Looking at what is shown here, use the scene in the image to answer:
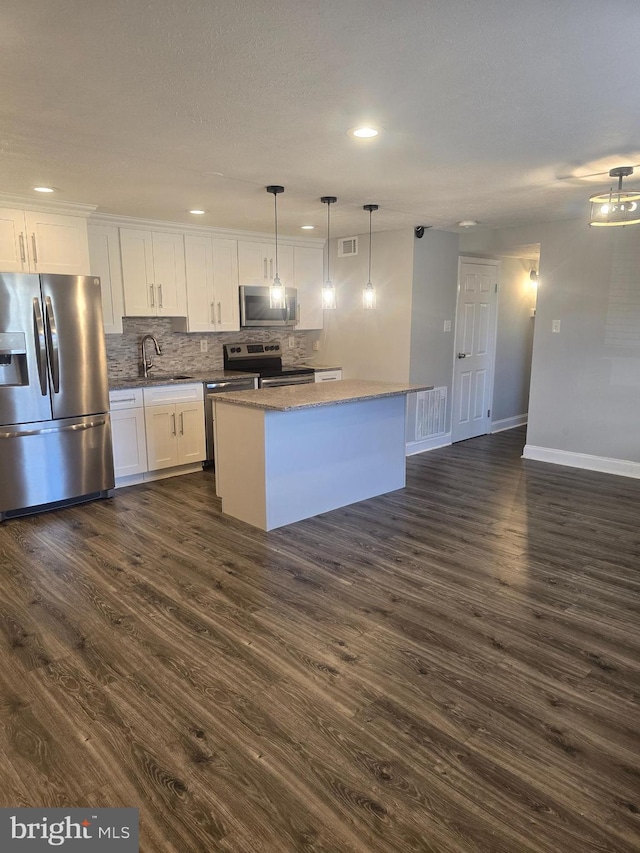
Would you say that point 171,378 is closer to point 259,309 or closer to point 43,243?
point 259,309

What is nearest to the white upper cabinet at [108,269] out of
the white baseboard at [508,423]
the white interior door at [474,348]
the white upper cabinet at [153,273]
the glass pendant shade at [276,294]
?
the white upper cabinet at [153,273]

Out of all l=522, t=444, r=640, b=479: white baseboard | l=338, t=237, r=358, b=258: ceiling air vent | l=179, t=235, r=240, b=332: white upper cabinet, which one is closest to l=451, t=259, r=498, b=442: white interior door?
l=522, t=444, r=640, b=479: white baseboard

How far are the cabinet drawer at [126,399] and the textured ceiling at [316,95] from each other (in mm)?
1570

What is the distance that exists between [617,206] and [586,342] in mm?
2058

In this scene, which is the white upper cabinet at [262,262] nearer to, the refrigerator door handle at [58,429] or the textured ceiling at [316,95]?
the textured ceiling at [316,95]

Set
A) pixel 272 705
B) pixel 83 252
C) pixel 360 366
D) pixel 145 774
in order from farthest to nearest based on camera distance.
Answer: pixel 360 366 → pixel 83 252 → pixel 272 705 → pixel 145 774

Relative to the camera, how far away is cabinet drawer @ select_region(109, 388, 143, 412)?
15.3 ft

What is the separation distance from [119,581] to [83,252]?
2.82 meters

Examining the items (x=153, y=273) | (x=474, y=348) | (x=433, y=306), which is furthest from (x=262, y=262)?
(x=474, y=348)

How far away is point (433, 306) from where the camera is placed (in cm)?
589

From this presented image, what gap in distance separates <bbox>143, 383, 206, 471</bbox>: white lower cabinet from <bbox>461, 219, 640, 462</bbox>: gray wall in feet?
11.1

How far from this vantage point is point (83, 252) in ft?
14.9

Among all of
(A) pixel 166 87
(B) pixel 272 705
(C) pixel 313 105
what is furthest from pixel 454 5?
(B) pixel 272 705

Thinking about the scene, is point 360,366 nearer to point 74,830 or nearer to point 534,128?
point 534,128
